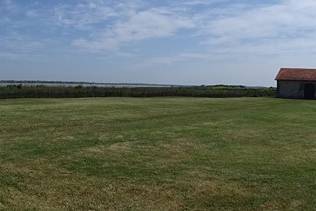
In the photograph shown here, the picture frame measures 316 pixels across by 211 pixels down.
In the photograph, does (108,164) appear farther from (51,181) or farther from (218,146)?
(218,146)

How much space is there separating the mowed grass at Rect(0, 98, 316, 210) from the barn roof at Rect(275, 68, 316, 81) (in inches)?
1592

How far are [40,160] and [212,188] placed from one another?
3875 millimetres

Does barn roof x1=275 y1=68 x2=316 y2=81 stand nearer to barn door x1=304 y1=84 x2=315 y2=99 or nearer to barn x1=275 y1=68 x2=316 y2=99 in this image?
barn x1=275 y1=68 x2=316 y2=99

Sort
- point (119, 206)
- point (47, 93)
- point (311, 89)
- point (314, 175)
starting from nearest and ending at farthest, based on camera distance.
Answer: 1. point (119, 206)
2. point (314, 175)
3. point (47, 93)
4. point (311, 89)

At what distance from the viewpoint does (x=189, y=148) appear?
48.4ft

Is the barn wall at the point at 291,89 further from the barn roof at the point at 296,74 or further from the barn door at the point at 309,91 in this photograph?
the barn roof at the point at 296,74

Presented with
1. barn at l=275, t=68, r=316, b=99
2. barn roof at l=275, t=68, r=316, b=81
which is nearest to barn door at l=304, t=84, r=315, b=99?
barn at l=275, t=68, r=316, b=99

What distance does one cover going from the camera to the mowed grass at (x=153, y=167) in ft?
30.7

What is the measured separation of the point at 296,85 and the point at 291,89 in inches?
26.2

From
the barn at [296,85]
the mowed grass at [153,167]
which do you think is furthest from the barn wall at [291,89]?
the mowed grass at [153,167]

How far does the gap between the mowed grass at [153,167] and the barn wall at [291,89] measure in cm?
4014

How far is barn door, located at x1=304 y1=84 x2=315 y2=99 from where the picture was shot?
5894 cm

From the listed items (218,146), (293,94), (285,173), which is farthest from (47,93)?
(285,173)

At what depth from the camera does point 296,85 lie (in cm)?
5962
